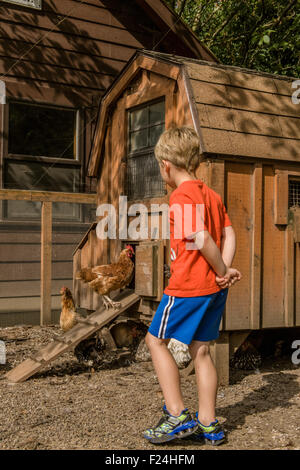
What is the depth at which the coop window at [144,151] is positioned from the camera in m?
5.24

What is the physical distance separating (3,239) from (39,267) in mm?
629

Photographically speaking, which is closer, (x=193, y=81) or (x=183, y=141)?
(x=183, y=141)

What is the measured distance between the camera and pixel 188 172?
3.08 meters

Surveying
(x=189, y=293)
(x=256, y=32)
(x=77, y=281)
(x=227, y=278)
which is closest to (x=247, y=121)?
(x=227, y=278)

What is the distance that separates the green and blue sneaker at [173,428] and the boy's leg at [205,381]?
3.5 inches

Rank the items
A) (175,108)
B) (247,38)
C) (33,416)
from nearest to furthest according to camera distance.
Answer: (33,416), (175,108), (247,38)

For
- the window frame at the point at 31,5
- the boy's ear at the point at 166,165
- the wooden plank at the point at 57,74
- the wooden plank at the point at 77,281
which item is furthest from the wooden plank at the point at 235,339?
the window frame at the point at 31,5

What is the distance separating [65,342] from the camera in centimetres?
474

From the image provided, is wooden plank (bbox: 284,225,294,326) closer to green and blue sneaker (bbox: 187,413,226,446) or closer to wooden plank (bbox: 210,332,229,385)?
wooden plank (bbox: 210,332,229,385)

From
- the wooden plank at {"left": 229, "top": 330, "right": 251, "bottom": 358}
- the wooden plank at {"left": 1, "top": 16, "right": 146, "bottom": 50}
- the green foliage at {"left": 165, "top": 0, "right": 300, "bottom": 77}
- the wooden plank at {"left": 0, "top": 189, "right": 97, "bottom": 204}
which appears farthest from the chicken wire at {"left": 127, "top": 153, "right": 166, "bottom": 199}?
the green foliage at {"left": 165, "top": 0, "right": 300, "bottom": 77}

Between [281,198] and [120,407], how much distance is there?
2355 millimetres

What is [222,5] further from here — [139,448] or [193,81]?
[139,448]

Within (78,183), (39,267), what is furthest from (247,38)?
(39,267)

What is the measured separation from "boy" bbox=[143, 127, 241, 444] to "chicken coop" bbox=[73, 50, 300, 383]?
1386 mm
